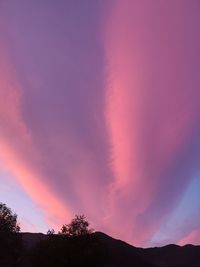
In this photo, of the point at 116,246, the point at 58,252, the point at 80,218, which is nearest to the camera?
the point at 58,252

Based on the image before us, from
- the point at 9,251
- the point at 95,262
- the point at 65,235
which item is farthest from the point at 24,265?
the point at 95,262

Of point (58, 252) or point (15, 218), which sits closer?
point (58, 252)

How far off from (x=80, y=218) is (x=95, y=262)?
1542 cm

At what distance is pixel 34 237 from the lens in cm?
19738

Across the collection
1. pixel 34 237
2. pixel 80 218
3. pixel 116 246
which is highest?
pixel 34 237

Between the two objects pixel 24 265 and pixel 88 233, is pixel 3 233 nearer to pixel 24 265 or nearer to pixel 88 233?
pixel 24 265

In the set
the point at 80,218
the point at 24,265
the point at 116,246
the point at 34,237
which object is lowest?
the point at 24,265

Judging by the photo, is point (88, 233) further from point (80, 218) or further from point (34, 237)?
point (34, 237)

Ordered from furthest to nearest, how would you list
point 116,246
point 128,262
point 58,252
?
point 116,246 → point 128,262 → point 58,252

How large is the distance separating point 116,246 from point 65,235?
9356 centimetres

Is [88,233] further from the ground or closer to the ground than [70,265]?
further from the ground

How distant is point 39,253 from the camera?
309 feet

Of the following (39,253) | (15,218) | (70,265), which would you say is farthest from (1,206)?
(70,265)

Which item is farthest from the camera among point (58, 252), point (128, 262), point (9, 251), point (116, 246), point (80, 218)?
point (116, 246)
